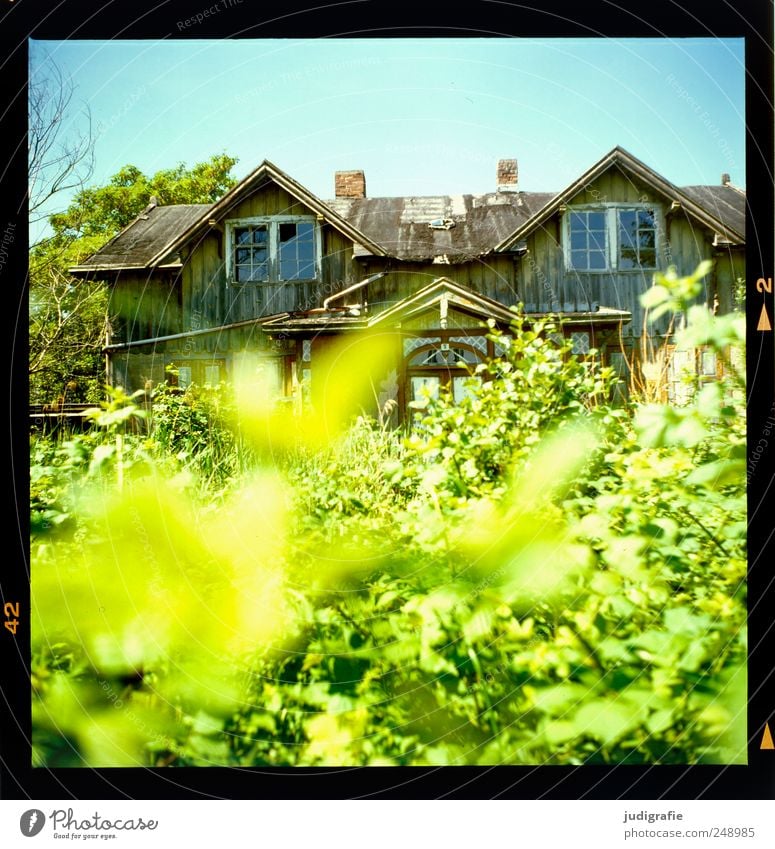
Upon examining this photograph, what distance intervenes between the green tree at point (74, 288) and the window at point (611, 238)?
394 centimetres

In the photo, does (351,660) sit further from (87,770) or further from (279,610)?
(87,770)

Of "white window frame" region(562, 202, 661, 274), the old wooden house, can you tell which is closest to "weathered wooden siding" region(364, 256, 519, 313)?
the old wooden house

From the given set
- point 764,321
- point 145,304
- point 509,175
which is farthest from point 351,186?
point 764,321

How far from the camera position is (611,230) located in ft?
21.3

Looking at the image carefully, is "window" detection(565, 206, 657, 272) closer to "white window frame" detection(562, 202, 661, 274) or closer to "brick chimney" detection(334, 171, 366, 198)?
"white window frame" detection(562, 202, 661, 274)

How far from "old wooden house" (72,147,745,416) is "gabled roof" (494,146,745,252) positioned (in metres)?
0.05

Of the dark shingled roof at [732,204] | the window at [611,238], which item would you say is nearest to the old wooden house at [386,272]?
the window at [611,238]

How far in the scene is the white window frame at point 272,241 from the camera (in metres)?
6.56

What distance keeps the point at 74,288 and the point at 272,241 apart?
303cm

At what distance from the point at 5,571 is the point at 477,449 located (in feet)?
6.75

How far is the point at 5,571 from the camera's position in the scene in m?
2.51

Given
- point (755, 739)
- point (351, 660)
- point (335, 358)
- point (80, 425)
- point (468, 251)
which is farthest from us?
point (468, 251)

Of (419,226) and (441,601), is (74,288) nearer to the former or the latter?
(441,601)

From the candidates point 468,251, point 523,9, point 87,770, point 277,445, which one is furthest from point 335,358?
point 87,770
